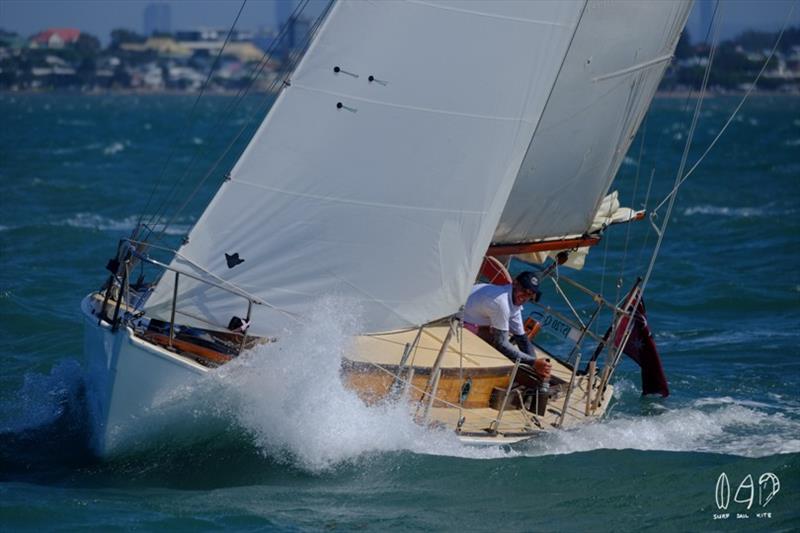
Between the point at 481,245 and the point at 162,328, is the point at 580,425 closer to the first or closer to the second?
the point at 481,245

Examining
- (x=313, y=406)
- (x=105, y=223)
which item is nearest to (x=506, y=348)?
(x=313, y=406)

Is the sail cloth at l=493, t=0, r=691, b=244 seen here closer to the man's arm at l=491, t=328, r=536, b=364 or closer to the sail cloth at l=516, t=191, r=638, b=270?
the sail cloth at l=516, t=191, r=638, b=270

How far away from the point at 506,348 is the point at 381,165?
2.35 m

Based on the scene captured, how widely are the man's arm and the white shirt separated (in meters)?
0.05

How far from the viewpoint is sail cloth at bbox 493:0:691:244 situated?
40.6 ft

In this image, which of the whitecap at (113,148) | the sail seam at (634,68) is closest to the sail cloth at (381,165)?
the sail seam at (634,68)

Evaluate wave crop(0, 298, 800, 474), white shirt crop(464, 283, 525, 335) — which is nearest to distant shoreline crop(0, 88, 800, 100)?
white shirt crop(464, 283, 525, 335)

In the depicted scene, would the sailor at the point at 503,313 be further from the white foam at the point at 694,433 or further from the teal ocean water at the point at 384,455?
the teal ocean water at the point at 384,455

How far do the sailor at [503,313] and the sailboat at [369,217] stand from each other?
0.58m

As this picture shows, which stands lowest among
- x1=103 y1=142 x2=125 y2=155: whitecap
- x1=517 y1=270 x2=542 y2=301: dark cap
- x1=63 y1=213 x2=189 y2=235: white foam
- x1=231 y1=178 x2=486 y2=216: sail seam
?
x1=517 y1=270 x2=542 y2=301: dark cap

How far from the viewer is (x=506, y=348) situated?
12.4 m

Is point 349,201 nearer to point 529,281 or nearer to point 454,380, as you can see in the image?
point 454,380

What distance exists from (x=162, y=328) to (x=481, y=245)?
2703 millimetres

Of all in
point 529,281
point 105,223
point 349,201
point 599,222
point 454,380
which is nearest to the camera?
point 349,201
